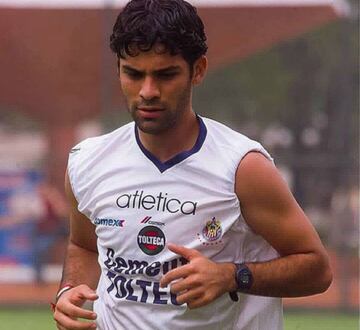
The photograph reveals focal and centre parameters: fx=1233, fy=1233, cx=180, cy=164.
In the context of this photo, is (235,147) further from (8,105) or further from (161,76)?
(8,105)

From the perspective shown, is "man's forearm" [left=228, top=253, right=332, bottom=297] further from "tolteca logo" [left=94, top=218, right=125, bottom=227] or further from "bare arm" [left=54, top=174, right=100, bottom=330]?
"bare arm" [left=54, top=174, right=100, bottom=330]

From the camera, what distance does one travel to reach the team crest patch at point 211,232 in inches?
143

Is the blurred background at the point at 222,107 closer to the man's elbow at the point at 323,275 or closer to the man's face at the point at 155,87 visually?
the man's elbow at the point at 323,275

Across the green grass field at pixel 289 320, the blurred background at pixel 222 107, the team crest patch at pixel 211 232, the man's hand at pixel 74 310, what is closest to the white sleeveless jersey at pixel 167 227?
the team crest patch at pixel 211 232

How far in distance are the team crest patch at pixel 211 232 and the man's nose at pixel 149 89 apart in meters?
0.41

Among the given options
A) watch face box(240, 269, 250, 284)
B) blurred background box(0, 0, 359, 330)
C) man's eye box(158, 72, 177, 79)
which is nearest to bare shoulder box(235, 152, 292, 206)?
watch face box(240, 269, 250, 284)

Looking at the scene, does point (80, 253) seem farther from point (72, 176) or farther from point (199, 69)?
point (199, 69)

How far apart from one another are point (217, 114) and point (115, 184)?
8553 millimetres

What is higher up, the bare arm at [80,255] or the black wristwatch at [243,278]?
the black wristwatch at [243,278]

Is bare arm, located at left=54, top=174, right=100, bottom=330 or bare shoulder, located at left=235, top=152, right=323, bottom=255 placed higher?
bare shoulder, located at left=235, top=152, right=323, bottom=255

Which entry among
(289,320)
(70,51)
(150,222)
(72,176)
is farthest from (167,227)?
(70,51)

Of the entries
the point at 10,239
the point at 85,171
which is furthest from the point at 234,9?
the point at 85,171

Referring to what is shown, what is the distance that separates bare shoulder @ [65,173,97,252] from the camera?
3.95 meters

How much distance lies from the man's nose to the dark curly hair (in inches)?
3.7
